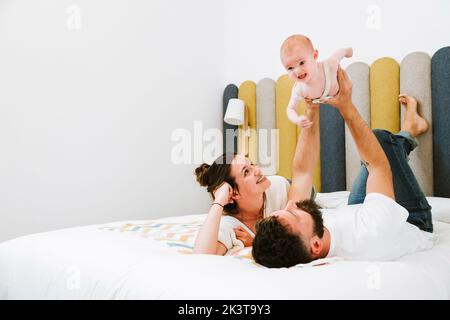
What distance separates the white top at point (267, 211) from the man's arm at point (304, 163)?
48 mm

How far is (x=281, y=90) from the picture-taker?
2.69 m

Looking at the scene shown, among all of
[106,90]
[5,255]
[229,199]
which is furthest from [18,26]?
[229,199]

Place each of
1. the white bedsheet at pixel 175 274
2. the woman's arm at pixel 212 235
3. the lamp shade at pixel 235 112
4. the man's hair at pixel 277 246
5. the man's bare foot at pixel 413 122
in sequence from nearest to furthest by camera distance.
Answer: the white bedsheet at pixel 175 274, the man's hair at pixel 277 246, the woman's arm at pixel 212 235, the man's bare foot at pixel 413 122, the lamp shade at pixel 235 112

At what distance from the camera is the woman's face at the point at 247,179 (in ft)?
5.01

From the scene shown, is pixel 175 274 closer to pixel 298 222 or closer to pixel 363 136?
pixel 298 222

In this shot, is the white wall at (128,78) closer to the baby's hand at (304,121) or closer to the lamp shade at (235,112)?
the lamp shade at (235,112)

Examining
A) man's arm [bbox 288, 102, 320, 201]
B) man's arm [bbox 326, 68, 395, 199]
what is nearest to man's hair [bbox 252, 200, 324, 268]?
man's arm [bbox 326, 68, 395, 199]

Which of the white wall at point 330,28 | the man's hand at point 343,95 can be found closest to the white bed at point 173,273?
the man's hand at point 343,95

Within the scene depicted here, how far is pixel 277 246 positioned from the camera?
101 cm

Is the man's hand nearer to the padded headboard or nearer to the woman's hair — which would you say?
the woman's hair

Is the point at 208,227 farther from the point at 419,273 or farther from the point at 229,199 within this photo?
the point at 419,273

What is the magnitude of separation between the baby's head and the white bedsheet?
25.9 inches

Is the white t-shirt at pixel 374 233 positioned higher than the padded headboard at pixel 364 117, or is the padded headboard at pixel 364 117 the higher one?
the padded headboard at pixel 364 117

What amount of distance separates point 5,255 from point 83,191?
1.06 m
